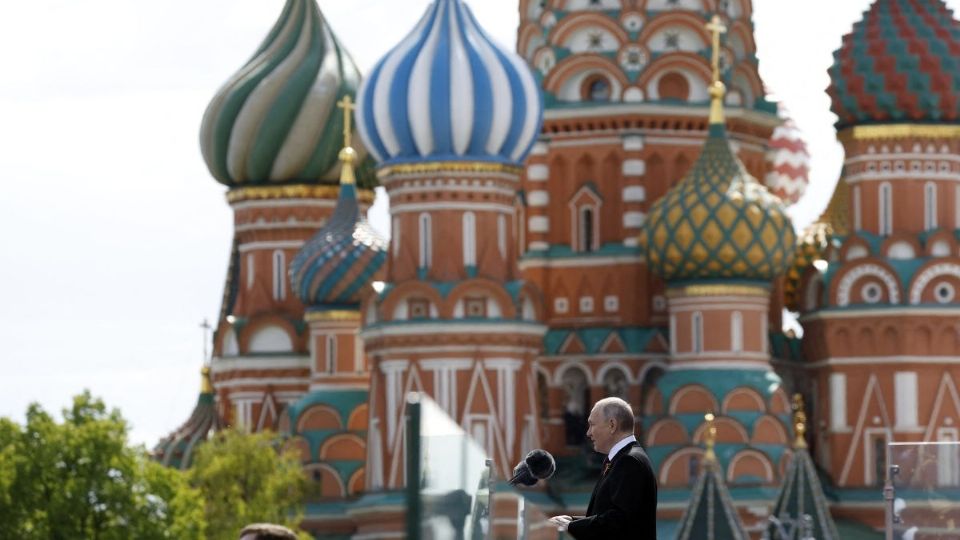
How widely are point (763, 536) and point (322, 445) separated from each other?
748cm

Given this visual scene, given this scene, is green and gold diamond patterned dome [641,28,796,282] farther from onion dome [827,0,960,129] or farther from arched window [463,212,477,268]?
arched window [463,212,477,268]

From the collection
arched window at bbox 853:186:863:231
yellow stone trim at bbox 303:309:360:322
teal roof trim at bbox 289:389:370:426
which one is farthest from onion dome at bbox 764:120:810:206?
teal roof trim at bbox 289:389:370:426

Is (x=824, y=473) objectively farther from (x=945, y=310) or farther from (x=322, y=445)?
(x=322, y=445)

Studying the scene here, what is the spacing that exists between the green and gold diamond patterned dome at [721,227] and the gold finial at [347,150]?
5.78m

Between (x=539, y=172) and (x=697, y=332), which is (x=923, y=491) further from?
(x=539, y=172)

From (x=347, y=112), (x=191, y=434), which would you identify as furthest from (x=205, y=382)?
(x=347, y=112)

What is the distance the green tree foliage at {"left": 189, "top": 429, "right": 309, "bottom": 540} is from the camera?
4853 cm

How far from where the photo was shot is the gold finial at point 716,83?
4884 centimetres

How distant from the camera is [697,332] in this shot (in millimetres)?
48156

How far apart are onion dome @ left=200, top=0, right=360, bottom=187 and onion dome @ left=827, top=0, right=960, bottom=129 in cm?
839

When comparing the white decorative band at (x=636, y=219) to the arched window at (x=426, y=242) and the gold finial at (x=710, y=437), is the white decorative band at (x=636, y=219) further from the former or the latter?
the arched window at (x=426, y=242)

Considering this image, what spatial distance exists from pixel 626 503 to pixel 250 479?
38.6m

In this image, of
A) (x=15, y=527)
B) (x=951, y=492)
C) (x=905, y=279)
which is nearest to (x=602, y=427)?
(x=951, y=492)

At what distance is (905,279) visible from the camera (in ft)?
162
